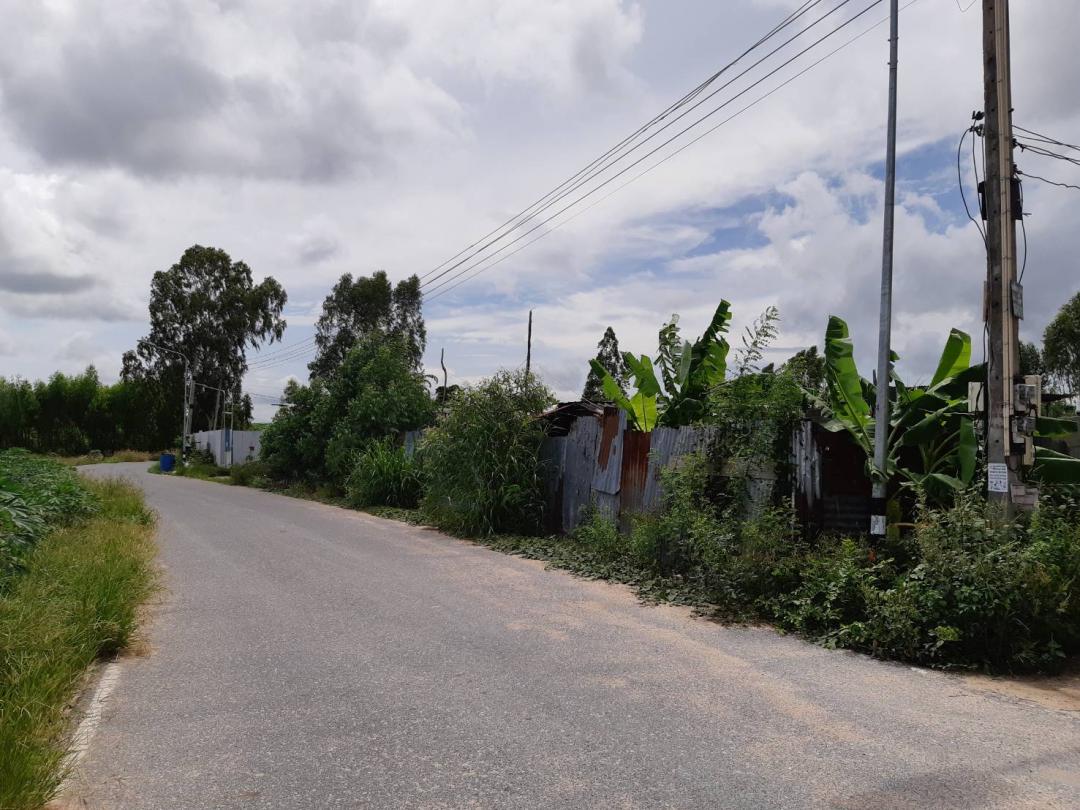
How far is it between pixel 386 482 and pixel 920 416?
13959 mm

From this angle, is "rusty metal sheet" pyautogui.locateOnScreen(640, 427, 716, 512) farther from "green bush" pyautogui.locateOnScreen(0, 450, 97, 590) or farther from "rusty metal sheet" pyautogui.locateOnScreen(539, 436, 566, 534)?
"green bush" pyautogui.locateOnScreen(0, 450, 97, 590)

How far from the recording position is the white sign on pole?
7328 mm

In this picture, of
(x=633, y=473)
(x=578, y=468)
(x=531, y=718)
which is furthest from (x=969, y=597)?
(x=578, y=468)

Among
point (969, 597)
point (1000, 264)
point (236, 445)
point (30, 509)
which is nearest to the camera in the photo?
point (969, 597)

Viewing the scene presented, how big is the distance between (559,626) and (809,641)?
2.32 metres

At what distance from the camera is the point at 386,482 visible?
2055 cm

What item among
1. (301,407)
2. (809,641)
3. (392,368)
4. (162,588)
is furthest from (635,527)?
(301,407)

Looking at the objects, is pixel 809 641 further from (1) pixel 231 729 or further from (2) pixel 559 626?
(1) pixel 231 729

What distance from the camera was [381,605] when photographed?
8.46 meters

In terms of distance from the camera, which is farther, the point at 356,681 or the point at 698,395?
the point at 698,395

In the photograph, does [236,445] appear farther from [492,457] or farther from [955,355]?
[955,355]

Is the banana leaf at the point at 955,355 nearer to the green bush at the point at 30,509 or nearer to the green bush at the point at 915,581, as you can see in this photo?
the green bush at the point at 915,581

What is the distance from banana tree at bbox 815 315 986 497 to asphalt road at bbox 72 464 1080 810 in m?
2.92

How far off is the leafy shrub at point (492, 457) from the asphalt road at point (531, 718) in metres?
5.65
